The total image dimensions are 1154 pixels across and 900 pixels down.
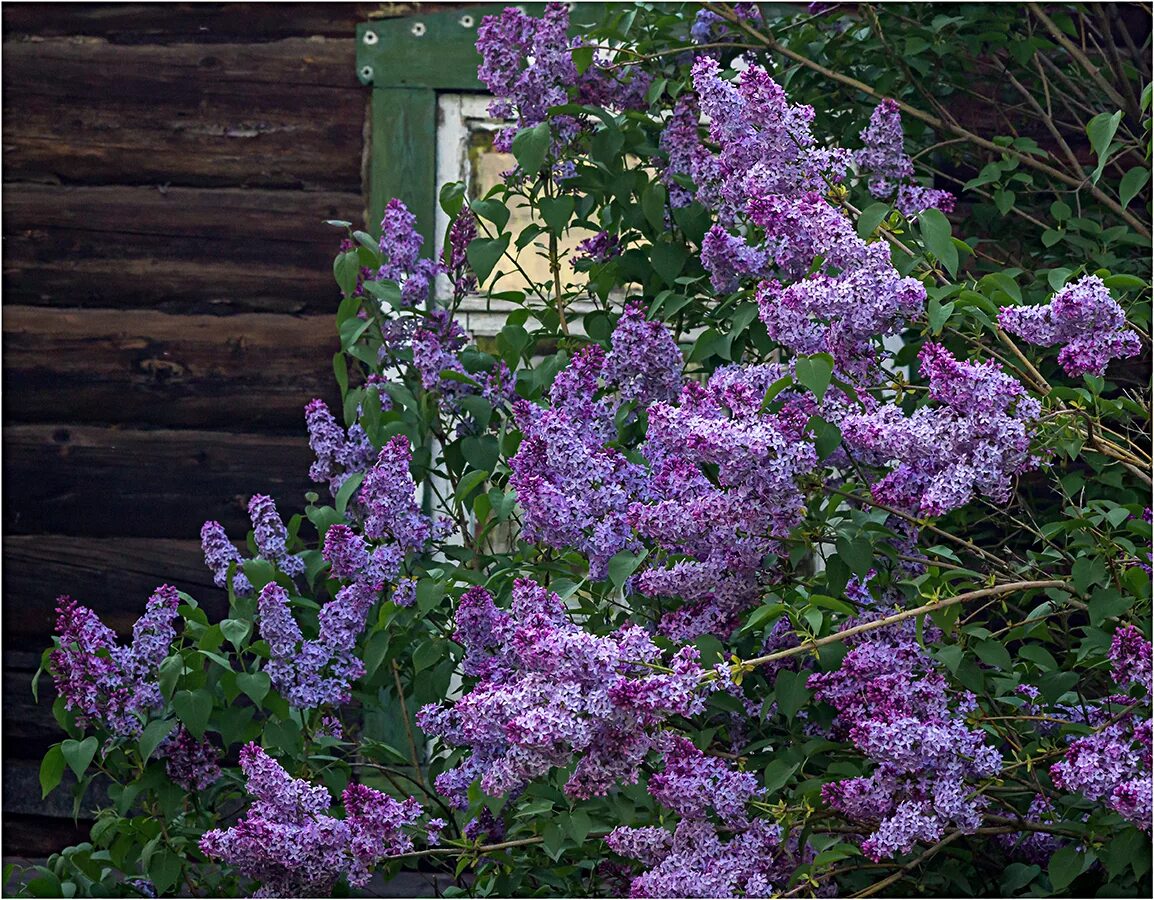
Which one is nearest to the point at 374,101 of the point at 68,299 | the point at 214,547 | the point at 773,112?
the point at 68,299

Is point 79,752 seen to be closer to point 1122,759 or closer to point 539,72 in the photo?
point 539,72

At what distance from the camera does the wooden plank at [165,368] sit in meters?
3.27

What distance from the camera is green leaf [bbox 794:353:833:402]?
1.53 meters

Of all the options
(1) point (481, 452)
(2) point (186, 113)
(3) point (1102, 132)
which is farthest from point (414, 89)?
(3) point (1102, 132)

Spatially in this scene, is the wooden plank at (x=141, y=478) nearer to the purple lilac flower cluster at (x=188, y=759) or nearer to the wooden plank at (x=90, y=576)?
the wooden plank at (x=90, y=576)

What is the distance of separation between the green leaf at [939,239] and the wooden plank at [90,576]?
203 centimetres

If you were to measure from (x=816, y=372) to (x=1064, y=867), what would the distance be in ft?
2.16

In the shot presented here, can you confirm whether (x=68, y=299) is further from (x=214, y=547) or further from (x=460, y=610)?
(x=460, y=610)

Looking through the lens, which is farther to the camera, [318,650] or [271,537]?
[271,537]

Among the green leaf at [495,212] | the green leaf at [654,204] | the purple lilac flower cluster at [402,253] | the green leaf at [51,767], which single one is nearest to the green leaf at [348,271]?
the purple lilac flower cluster at [402,253]

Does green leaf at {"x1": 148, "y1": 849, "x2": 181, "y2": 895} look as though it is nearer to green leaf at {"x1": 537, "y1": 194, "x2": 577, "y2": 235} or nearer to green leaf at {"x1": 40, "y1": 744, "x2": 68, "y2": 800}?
green leaf at {"x1": 40, "y1": 744, "x2": 68, "y2": 800}

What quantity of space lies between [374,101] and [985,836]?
2189mm

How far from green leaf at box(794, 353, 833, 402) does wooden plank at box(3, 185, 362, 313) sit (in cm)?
191

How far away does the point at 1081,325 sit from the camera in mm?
1629
